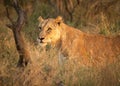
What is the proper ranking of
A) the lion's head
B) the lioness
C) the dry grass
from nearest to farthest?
the dry grass → the lioness → the lion's head

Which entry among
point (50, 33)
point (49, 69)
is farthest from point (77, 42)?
point (49, 69)

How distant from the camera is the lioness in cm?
955

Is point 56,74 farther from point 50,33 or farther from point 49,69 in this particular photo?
point 50,33

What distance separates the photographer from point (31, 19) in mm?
16234

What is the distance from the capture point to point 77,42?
970 cm

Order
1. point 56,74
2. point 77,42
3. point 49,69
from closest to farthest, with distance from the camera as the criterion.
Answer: point 56,74 → point 49,69 → point 77,42

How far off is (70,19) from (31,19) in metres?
1.27

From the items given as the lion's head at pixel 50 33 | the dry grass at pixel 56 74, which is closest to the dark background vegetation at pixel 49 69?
the dry grass at pixel 56 74

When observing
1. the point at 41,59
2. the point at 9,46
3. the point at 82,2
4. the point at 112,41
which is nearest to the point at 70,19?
the point at 82,2

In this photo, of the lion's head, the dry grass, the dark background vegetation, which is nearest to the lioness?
the lion's head

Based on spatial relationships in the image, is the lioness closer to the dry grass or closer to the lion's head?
the lion's head

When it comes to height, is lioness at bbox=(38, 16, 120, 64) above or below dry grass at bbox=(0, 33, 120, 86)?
above

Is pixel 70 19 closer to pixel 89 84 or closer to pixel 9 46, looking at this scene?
pixel 9 46

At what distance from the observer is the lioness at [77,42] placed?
9547mm
